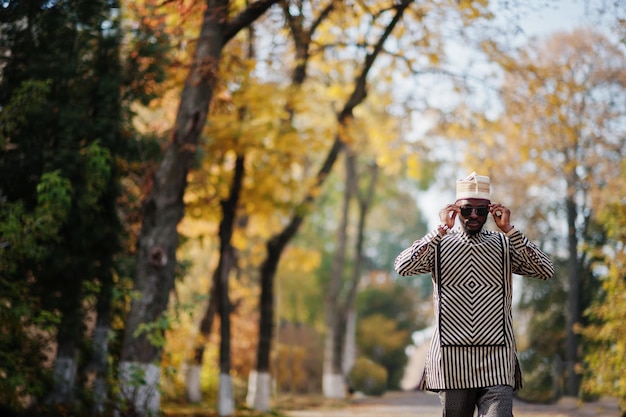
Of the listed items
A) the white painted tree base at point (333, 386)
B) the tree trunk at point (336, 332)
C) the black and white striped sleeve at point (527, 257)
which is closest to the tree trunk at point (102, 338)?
the black and white striped sleeve at point (527, 257)

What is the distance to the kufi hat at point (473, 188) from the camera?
5543 millimetres

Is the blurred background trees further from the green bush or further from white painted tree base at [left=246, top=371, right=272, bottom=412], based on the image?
the green bush

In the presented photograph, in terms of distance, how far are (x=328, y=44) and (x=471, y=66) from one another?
2.59m

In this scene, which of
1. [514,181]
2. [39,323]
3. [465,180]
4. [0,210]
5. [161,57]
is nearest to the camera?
[465,180]

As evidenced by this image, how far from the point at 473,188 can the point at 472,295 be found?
0.64 meters

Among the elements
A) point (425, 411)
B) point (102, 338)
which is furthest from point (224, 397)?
point (425, 411)

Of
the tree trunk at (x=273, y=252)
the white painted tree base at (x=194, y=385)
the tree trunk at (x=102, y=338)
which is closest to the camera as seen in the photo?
the tree trunk at (x=102, y=338)

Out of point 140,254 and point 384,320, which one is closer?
point 140,254

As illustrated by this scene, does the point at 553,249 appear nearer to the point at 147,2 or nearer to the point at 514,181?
the point at 514,181

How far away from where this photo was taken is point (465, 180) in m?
5.60

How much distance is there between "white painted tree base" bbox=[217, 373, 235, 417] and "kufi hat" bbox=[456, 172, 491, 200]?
39.9 ft

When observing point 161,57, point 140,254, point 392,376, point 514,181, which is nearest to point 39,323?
point 140,254

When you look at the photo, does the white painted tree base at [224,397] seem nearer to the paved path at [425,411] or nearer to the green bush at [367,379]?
the paved path at [425,411]

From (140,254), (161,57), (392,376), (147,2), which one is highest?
(147,2)
